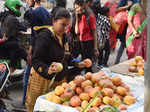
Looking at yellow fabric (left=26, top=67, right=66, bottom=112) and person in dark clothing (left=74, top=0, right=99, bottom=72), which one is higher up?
person in dark clothing (left=74, top=0, right=99, bottom=72)

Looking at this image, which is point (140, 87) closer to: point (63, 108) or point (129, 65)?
point (129, 65)

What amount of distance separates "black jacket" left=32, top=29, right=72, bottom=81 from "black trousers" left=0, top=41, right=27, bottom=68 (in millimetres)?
1646

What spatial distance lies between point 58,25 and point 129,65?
128 centimetres

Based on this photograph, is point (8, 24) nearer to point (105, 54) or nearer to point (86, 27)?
point (86, 27)

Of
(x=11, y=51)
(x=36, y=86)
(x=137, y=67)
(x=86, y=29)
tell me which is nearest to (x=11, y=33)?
(x=11, y=51)

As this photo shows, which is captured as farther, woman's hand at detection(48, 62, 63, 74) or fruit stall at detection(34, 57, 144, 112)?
woman's hand at detection(48, 62, 63, 74)

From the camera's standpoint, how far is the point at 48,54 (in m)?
2.44

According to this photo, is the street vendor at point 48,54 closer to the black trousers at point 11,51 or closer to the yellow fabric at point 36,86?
the yellow fabric at point 36,86

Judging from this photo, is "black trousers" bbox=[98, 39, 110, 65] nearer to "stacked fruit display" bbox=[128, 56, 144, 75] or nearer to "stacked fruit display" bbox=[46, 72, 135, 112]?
"stacked fruit display" bbox=[128, 56, 144, 75]

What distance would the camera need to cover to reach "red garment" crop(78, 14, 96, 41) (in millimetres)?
3832

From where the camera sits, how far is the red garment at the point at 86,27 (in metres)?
3.83

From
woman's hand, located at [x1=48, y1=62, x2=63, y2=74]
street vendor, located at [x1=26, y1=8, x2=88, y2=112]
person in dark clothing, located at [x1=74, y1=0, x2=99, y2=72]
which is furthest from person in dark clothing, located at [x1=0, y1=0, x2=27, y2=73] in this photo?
woman's hand, located at [x1=48, y1=62, x2=63, y2=74]

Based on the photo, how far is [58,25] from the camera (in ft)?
7.90

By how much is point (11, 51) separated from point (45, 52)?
69.7 inches
